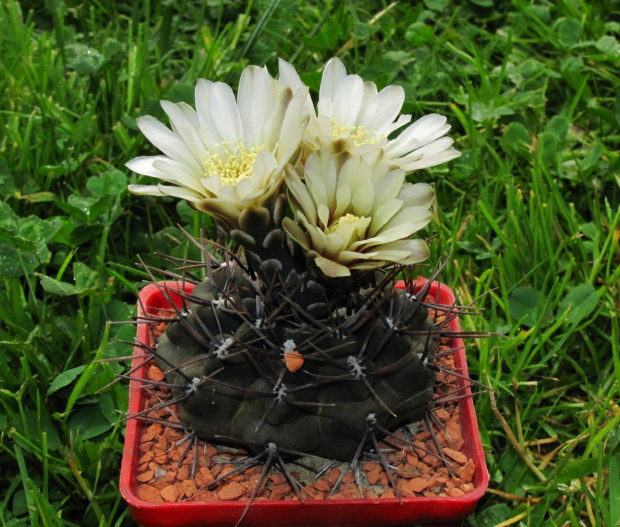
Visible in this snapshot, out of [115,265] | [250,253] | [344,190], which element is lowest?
[115,265]

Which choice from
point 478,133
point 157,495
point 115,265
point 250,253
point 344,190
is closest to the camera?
point 344,190

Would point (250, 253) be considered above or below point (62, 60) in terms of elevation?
above

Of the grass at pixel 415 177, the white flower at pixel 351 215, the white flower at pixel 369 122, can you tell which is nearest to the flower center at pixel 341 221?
the white flower at pixel 351 215

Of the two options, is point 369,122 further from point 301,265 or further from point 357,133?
point 301,265

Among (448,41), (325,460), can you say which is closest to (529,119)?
(448,41)

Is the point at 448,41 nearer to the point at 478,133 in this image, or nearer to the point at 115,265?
the point at 478,133

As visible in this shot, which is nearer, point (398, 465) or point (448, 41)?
point (398, 465)

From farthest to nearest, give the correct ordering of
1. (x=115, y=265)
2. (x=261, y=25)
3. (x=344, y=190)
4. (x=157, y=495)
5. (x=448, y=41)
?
(x=448, y=41) → (x=261, y=25) → (x=115, y=265) → (x=157, y=495) → (x=344, y=190)
